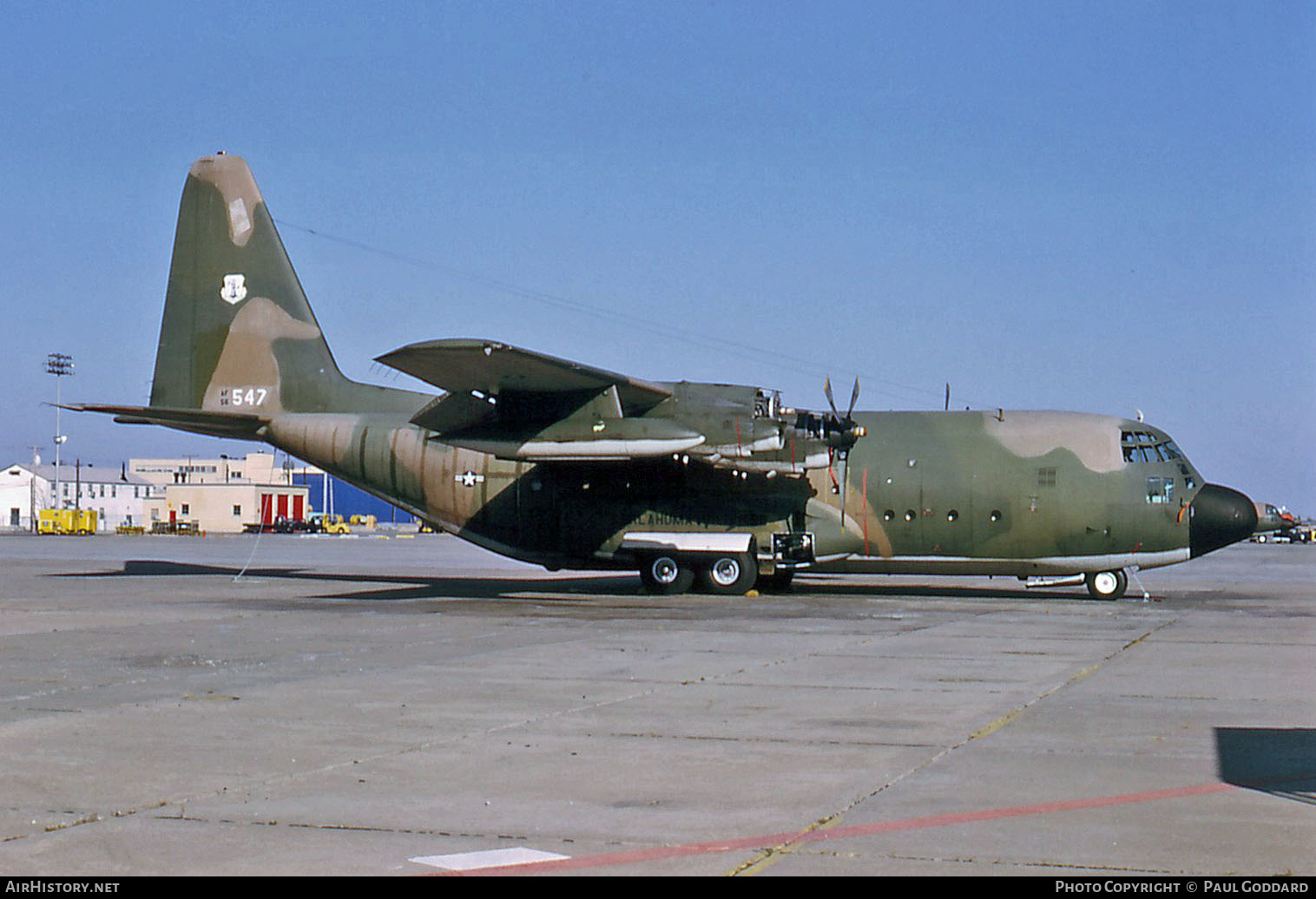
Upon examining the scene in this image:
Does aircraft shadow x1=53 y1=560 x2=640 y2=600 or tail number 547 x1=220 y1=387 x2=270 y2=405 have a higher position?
tail number 547 x1=220 y1=387 x2=270 y2=405

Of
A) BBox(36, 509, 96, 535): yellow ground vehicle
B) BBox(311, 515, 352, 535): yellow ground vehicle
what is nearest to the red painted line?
BBox(311, 515, 352, 535): yellow ground vehicle

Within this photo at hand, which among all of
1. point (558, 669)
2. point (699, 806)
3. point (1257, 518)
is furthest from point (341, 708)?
point (1257, 518)

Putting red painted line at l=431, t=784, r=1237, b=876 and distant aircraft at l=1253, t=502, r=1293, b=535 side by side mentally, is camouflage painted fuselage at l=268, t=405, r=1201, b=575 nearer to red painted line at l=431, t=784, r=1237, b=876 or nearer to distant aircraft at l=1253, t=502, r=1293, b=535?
distant aircraft at l=1253, t=502, r=1293, b=535

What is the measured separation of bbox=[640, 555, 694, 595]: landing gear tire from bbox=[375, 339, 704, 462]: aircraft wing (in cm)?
Result: 315

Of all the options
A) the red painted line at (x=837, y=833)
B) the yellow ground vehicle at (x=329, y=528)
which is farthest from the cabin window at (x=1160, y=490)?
the yellow ground vehicle at (x=329, y=528)

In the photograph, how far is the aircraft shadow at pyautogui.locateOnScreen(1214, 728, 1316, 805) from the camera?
854cm

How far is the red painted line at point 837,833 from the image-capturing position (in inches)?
262

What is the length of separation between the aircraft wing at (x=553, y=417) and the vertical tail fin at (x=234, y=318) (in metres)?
4.93

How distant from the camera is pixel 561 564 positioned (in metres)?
29.0

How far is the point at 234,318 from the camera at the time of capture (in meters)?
30.6

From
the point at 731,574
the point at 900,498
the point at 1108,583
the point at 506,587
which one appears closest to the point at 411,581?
the point at 506,587

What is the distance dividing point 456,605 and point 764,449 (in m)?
6.75

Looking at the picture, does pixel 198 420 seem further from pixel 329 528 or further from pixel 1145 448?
pixel 329 528

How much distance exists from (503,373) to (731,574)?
6.75 metres
